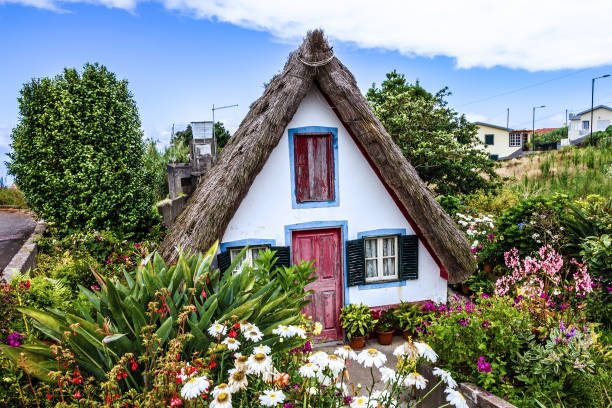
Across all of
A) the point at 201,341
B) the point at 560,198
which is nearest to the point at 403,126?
the point at 560,198

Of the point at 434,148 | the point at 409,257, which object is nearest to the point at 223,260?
the point at 409,257

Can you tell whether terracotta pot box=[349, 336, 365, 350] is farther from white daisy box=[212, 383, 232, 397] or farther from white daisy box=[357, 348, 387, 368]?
white daisy box=[212, 383, 232, 397]

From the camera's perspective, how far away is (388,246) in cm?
653

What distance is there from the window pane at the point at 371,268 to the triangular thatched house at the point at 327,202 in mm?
18

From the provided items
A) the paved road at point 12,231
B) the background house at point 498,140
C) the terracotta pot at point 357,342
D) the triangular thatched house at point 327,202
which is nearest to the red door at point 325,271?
the triangular thatched house at point 327,202

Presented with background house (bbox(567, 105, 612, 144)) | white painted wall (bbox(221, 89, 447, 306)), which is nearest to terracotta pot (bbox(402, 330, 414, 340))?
white painted wall (bbox(221, 89, 447, 306))

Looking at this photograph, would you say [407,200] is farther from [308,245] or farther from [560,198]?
[560,198]

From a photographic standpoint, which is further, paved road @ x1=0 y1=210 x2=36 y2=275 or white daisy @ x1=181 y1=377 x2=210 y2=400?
paved road @ x1=0 y1=210 x2=36 y2=275

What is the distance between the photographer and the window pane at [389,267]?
6551 mm

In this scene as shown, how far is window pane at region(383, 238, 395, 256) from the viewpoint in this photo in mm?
6516

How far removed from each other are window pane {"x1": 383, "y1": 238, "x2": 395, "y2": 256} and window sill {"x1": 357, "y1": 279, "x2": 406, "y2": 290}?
47 cm

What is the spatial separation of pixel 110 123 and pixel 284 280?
5.00 m

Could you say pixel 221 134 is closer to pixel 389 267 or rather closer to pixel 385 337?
pixel 389 267

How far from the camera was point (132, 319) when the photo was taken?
3049 millimetres
